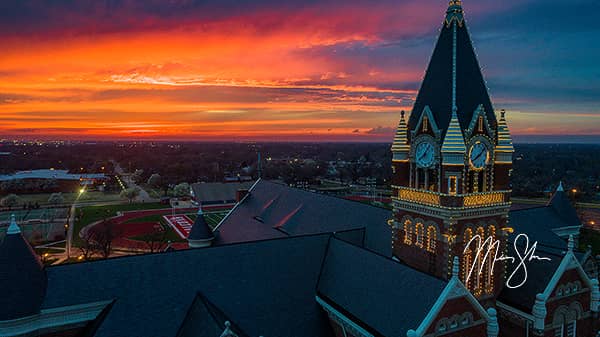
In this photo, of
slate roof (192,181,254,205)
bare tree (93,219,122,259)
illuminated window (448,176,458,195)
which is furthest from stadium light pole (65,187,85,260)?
illuminated window (448,176,458,195)

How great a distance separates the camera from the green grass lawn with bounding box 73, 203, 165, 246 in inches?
2530

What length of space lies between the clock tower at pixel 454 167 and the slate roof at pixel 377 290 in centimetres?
273

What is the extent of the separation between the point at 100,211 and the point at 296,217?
59.2 metres

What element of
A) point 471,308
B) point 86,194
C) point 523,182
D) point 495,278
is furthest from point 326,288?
point 523,182

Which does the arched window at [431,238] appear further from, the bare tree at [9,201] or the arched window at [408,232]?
the bare tree at [9,201]

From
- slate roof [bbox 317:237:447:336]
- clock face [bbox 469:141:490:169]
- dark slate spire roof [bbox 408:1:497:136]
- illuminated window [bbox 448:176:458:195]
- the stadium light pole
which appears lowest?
the stadium light pole

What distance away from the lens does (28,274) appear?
16047mm

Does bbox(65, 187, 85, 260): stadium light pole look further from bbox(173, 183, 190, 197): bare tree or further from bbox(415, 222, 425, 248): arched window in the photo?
bbox(415, 222, 425, 248): arched window

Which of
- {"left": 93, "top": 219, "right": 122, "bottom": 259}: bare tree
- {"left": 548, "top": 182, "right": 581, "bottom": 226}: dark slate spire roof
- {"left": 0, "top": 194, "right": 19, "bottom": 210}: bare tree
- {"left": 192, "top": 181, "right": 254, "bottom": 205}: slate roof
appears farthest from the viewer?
{"left": 192, "top": 181, "right": 254, "bottom": 205}: slate roof

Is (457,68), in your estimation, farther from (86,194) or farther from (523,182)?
(523,182)

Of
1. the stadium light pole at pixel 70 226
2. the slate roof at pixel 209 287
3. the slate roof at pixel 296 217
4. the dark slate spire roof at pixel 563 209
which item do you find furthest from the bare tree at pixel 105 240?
the dark slate spire roof at pixel 563 209

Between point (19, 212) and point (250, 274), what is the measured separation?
74.5 m

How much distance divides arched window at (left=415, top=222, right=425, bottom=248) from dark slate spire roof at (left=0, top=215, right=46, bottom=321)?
53.1ft

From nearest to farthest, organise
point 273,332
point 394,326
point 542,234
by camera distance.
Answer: point 394,326, point 273,332, point 542,234
